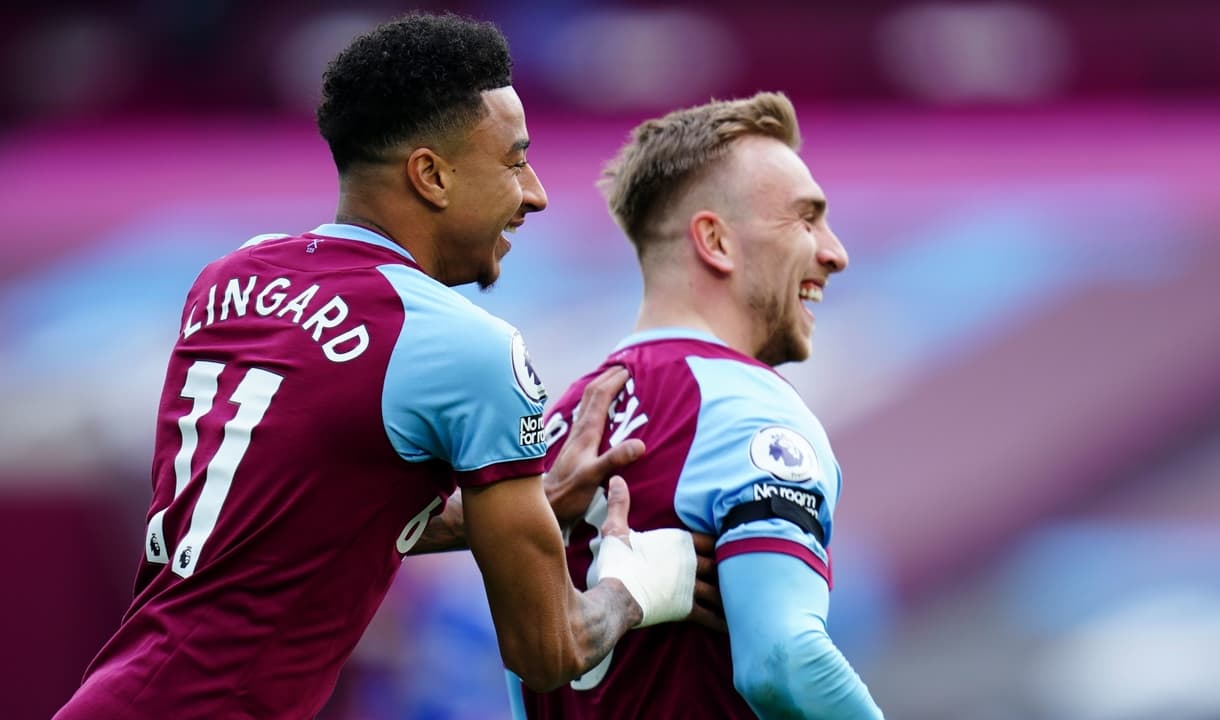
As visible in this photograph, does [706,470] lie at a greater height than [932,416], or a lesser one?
lesser

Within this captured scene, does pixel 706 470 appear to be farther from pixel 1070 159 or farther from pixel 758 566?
pixel 1070 159

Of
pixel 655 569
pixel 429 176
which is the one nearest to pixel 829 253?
pixel 655 569

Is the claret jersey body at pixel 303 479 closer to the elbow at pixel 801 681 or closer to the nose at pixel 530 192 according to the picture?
the nose at pixel 530 192

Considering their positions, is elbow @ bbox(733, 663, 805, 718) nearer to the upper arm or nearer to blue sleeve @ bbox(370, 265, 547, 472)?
the upper arm

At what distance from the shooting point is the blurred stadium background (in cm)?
710

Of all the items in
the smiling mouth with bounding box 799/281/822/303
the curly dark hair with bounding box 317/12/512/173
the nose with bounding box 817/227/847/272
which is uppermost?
the nose with bounding box 817/227/847/272

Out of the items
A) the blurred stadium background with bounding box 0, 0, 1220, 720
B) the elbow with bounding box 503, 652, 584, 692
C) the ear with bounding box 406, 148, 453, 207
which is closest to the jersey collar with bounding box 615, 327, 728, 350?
the ear with bounding box 406, 148, 453, 207

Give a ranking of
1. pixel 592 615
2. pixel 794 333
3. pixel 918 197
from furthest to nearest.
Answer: pixel 918 197 < pixel 794 333 < pixel 592 615

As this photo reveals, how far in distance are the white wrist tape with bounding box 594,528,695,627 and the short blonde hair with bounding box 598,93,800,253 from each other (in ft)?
2.97

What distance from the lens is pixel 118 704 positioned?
242cm

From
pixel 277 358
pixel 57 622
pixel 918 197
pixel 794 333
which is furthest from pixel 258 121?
pixel 277 358

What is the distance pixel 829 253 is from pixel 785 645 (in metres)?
1.14

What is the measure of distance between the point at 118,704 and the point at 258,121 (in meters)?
7.73

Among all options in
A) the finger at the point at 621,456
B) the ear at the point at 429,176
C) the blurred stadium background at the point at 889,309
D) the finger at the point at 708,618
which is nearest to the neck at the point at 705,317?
the finger at the point at 621,456
